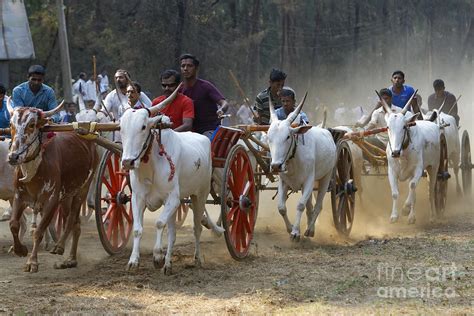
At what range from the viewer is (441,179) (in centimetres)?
1455

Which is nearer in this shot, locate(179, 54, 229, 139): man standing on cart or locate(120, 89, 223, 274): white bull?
locate(120, 89, 223, 274): white bull

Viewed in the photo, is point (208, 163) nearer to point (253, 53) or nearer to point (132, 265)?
point (132, 265)

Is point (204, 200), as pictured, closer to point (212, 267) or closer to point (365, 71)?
point (212, 267)

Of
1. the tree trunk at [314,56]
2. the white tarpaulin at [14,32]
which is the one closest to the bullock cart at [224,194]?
the white tarpaulin at [14,32]

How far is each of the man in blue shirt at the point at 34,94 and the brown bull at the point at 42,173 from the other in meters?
0.92

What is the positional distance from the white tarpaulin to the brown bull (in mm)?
17818

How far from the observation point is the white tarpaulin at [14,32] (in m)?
27.3

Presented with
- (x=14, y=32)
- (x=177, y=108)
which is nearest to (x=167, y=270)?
(x=177, y=108)

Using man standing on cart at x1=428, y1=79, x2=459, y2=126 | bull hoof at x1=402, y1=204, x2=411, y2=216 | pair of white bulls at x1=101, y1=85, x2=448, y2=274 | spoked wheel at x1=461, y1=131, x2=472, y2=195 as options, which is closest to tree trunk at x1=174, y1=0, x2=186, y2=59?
man standing on cart at x1=428, y1=79, x2=459, y2=126

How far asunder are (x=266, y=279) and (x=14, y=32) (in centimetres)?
2069

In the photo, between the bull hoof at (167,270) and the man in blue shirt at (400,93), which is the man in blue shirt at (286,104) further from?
the man in blue shirt at (400,93)

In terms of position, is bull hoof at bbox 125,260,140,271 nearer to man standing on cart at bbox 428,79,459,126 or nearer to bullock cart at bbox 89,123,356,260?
bullock cart at bbox 89,123,356,260

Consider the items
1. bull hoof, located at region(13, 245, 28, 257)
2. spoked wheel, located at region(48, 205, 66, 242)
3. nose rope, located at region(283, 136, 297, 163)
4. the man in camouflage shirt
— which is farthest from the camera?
the man in camouflage shirt

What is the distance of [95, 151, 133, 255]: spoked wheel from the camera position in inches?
388
